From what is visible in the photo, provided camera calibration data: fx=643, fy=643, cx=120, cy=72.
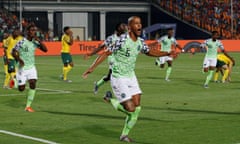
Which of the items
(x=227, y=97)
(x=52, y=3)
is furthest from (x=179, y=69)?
(x=52, y=3)

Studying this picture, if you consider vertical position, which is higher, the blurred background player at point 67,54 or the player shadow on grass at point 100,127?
the blurred background player at point 67,54

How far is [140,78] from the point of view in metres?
28.4

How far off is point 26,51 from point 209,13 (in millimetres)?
49670

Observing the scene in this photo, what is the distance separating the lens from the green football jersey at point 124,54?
11.8 m

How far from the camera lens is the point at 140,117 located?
15312 mm

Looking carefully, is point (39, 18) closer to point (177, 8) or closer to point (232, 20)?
point (177, 8)

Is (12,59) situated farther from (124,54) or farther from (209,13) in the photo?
(209,13)

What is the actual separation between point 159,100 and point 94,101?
6.39 feet

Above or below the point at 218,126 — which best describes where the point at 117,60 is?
above

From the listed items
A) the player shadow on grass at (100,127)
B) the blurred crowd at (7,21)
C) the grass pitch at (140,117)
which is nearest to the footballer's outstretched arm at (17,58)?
the grass pitch at (140,117)

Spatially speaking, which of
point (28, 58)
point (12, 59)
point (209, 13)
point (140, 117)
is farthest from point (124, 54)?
point (209, 13)

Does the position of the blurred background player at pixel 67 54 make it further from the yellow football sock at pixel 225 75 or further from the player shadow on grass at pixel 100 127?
the player shadow on grass at pixel 100 127

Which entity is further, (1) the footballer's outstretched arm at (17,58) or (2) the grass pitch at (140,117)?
(1) the footballer's outstretched arm at (17,58)

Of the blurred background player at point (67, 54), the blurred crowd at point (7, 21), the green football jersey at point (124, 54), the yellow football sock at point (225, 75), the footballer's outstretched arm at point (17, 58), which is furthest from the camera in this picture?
the blurred crowd at point (7, 21)
